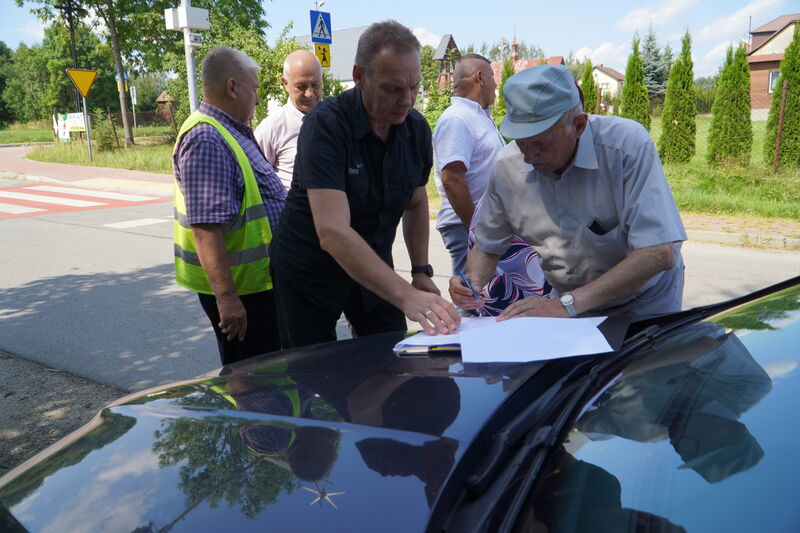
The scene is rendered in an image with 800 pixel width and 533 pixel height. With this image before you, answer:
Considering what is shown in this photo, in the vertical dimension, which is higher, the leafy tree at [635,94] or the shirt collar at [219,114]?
the leafy tree at [635,94]

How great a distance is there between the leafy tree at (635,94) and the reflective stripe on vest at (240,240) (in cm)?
1555

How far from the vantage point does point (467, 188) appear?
13.3ft

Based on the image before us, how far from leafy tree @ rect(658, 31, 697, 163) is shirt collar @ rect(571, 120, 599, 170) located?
596 inches

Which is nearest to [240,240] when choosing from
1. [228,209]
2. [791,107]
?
[228,209]

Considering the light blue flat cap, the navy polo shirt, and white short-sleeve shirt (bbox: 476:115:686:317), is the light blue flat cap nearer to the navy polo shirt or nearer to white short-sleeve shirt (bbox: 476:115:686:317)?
white short-sleeve shirt (bbox: 476:115:686:317)

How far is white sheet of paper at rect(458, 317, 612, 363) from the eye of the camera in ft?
5.31

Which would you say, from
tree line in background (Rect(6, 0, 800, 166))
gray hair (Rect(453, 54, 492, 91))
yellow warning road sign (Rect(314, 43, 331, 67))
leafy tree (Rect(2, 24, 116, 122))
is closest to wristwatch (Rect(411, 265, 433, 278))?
gray hair (Rect(453, 54, 492, 91))

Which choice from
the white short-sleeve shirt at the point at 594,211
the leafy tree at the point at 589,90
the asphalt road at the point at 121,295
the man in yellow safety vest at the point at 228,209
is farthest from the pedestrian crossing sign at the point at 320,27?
the leafy tree at the point at 589,90

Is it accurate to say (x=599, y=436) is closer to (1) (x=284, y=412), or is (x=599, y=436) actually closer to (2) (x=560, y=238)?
(1) (x=284, y=412)

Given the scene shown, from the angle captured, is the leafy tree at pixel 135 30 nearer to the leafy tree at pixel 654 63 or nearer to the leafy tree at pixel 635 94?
the leafy tree at pixel 635 94

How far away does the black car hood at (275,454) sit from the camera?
110 centimetres

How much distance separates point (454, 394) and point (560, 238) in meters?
1.06

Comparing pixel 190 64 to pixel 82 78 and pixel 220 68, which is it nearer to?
pixel 82 78

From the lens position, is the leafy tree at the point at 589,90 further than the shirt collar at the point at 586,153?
Yes
